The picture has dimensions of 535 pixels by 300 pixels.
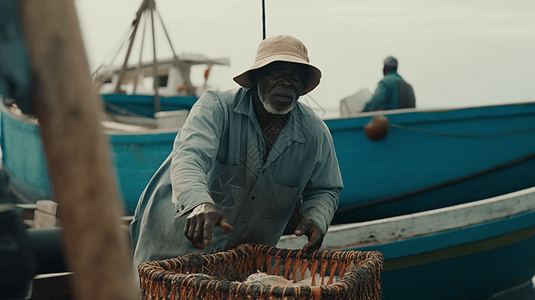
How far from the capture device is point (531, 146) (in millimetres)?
4863

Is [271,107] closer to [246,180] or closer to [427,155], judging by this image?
[246,180]

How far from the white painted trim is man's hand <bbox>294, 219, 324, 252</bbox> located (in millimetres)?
1613

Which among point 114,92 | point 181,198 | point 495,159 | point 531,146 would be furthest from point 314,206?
point 114,92

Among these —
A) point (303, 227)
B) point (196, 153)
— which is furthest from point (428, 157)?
point (196, 153)

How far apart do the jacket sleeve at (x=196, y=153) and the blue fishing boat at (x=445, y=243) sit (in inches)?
66.7

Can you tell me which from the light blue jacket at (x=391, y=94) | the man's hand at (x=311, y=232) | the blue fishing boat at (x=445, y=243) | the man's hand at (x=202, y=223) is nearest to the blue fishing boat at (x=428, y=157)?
the light blue jacket at (x=391, y=94)

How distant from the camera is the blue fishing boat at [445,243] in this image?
11.8 feet

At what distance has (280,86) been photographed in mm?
1987

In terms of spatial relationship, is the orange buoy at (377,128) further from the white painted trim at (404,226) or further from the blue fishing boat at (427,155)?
the white painted trim at (404,226)

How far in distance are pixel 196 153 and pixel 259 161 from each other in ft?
1.12

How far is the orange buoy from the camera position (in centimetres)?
452

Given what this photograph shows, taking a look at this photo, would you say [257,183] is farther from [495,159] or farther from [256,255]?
[495,159]

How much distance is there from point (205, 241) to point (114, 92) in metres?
7.58

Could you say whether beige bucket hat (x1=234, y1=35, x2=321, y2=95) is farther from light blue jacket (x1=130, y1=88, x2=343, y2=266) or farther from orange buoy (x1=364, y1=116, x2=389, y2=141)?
orange buoy (x1=364, y1=116, x2=389, y2=141)
